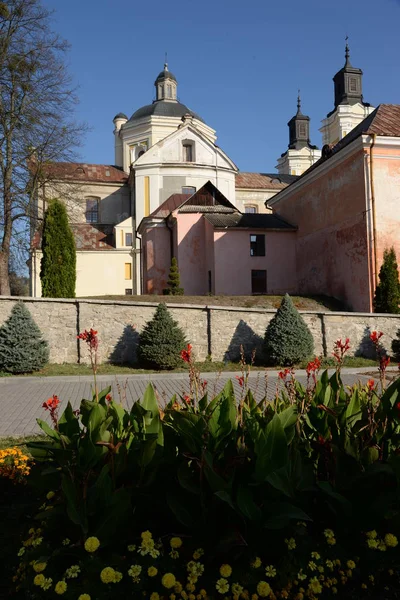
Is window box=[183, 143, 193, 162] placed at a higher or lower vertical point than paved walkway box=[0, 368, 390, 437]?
higher

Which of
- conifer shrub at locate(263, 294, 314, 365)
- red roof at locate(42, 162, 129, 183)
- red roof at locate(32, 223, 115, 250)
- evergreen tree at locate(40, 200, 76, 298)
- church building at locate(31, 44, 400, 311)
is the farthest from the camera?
red roof at locate(42, 162, 129, 183)

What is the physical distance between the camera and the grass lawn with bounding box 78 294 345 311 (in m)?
20.0

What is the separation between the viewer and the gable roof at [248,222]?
86.0 ft

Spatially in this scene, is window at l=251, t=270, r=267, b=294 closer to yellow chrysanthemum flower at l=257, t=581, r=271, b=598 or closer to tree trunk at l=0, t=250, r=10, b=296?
tree trunk at l=0, t=250, r=10, b=296

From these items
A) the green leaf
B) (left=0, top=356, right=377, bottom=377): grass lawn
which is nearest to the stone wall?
(left=0, top=356, right=377, bottom=377): grass lawn

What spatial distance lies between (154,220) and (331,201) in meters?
11.7

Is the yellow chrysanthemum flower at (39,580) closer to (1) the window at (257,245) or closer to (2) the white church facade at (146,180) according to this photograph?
(1) the window at (257,245)

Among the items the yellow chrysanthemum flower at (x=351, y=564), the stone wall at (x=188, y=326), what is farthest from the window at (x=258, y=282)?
the yellow chrysanthemum flower at (x=351, y=564)

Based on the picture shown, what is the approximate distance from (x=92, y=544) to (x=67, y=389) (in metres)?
9.79

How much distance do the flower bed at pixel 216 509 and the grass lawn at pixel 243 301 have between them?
16.6 meters

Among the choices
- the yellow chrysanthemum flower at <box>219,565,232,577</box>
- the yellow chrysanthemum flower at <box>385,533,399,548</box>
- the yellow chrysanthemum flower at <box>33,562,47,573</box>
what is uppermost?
the yellow chrysanthemum flower at <box>385,533,399,548</box>

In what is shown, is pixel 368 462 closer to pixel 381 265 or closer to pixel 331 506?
pixel 331 506

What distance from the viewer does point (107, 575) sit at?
234 centimetres

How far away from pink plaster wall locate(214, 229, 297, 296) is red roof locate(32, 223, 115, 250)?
1895 cm
